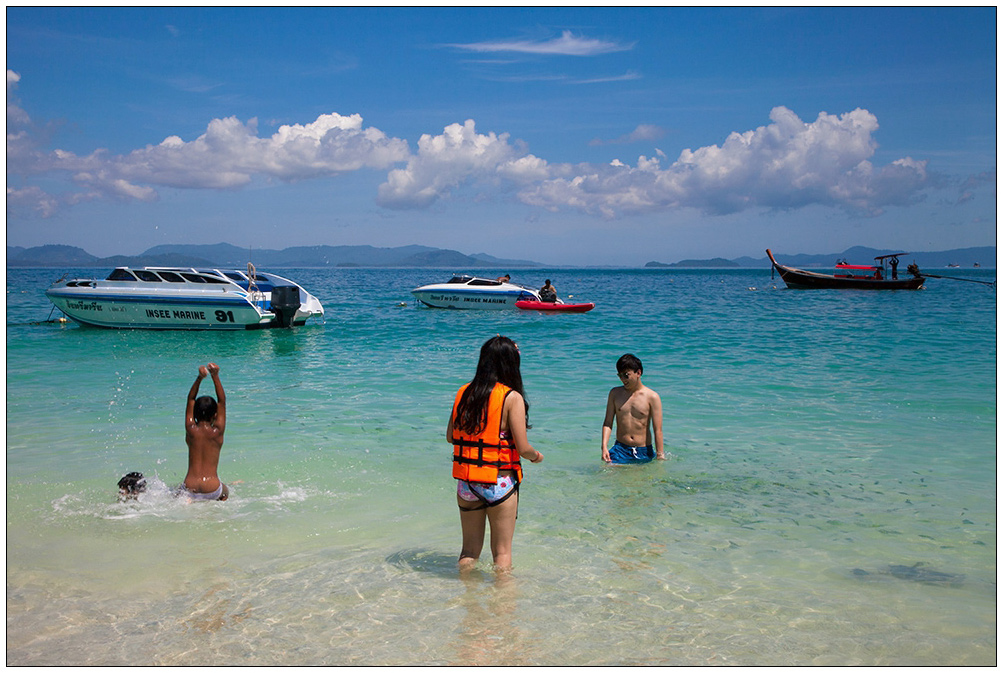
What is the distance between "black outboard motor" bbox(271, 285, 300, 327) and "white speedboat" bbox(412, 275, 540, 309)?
440 inches

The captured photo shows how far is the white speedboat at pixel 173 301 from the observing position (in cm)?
2512

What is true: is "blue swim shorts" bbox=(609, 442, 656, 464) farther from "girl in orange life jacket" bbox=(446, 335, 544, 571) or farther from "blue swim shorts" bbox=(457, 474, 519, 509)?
"blue swim shorts" bbox=(457, 474, 519, 509)

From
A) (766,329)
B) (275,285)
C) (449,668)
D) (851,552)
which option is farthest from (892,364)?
(275,285)

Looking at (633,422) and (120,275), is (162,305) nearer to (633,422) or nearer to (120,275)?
(120,275)

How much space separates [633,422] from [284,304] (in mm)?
20254

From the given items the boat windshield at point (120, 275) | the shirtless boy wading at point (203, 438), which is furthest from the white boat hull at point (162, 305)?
the shirtless boy wading at point (203, 438)

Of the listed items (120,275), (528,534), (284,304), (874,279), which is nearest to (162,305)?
(120,275)

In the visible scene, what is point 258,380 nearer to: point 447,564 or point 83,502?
point 83,502

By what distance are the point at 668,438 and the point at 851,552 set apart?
419 centimetres

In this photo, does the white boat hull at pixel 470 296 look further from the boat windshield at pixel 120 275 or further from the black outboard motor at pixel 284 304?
the boat windshield at pixel 120 275

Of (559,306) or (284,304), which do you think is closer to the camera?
(284,304)

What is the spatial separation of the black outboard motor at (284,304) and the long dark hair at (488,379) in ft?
74.1

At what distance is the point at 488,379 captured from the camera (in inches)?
177

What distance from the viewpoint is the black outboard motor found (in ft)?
85.1
